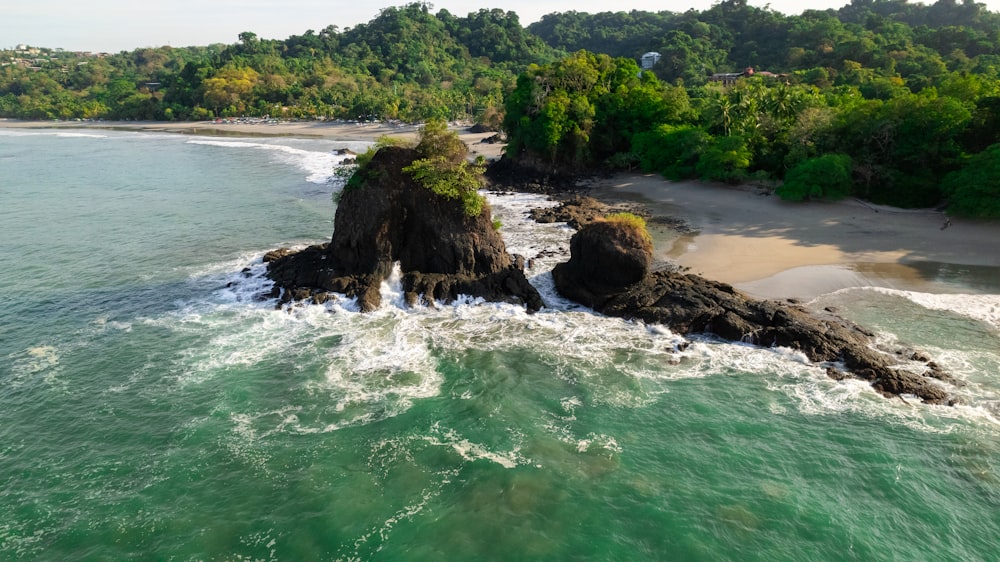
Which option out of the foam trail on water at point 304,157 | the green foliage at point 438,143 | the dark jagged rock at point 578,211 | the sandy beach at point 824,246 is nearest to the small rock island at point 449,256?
the green foliage at point 438,143

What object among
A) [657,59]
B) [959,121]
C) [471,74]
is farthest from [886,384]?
[471,74]

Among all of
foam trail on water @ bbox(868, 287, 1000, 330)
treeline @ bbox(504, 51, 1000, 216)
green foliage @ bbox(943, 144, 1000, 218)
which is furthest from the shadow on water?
A: treeline @ bbox(504, 51, 1000, 216)

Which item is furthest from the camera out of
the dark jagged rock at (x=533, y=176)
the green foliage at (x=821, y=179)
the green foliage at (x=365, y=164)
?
the dark jagged rock at (x=533, y=176)

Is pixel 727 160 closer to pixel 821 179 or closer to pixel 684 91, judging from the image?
pixel 821 179

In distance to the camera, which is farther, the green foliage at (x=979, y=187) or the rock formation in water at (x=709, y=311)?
the green foliage at (x=979, y=187)

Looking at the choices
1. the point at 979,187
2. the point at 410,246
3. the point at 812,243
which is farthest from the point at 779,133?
the point at 410,246

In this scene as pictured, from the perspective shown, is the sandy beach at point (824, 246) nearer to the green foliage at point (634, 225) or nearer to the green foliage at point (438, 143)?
the green foliage at point (634, 225)
